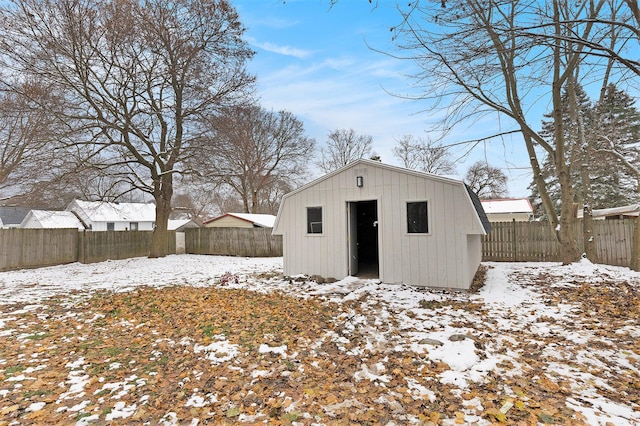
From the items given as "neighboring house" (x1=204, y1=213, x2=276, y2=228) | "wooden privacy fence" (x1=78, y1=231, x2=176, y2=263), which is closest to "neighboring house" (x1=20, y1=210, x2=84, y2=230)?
"neighboring house" (x1=204, y1=213, x2=276, y2=228)

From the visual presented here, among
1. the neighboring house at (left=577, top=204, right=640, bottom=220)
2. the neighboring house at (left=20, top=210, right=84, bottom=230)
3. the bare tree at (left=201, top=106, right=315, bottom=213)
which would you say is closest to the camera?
the neighboring house at (left=577, top=204, right=640, bottom=220)

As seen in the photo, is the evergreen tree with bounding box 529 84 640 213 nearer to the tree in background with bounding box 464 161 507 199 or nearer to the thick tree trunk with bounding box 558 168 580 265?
the thick tree trunk with bounding box 558 168 580 265

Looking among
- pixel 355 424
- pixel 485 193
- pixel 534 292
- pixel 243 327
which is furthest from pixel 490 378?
pixel 485 193

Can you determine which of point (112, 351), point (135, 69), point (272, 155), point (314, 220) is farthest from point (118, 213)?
point (112, 351)

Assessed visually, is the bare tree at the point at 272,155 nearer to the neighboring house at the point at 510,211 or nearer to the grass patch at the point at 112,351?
the neighboring house at the point at 510,211

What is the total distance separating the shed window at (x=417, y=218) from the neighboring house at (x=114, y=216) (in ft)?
92.9

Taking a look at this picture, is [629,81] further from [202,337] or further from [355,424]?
[202,337]

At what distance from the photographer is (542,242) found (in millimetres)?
11258

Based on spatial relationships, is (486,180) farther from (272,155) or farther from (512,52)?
(512,52)

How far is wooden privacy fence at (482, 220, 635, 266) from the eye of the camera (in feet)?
31.7

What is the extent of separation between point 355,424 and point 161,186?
1447 cm

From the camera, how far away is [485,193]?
102 ft

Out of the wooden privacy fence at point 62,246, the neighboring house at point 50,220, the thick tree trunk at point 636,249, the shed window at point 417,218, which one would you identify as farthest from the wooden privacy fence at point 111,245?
the thick tree trunk at point 636,249

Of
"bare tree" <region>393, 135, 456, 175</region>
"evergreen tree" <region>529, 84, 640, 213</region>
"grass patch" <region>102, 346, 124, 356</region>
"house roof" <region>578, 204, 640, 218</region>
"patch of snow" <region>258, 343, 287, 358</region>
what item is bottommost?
"grass patch" <region>102, 346, 124, 356</region>
